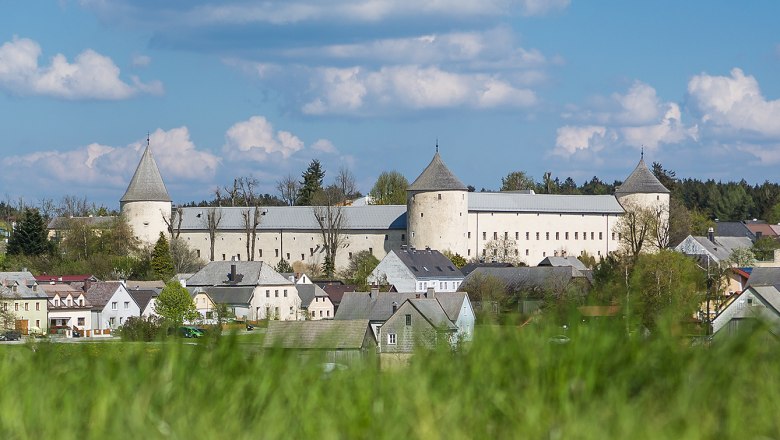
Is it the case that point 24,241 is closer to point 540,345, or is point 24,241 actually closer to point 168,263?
point 168,263

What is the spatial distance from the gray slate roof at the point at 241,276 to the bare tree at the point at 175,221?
2152 cm

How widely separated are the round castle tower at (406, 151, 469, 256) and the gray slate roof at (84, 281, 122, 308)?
3276 centimetres

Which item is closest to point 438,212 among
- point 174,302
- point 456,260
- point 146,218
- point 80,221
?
point 456,260

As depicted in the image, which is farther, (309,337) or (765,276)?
(765,276)

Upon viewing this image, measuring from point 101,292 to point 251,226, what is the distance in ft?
127

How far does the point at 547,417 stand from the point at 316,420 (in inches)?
26.7

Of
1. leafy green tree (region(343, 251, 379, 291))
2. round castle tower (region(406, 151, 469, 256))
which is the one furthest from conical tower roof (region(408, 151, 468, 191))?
leafy green tree (region(343, 251, 379, 291))

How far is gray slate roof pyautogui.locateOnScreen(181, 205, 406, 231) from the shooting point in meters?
89.8

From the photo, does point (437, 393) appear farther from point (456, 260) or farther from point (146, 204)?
point (146, 204)

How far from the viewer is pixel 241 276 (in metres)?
64.6

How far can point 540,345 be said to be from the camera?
411 cm

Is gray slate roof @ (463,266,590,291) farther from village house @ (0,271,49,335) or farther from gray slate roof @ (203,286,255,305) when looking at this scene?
village house @ (0,271,49,335)

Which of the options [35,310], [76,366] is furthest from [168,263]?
[76,366]

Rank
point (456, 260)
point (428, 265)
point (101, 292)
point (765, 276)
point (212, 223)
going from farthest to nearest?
point (212, 223) < point (456, 260) < point (428, 265) < point (101, 292) < point (765, 276)
